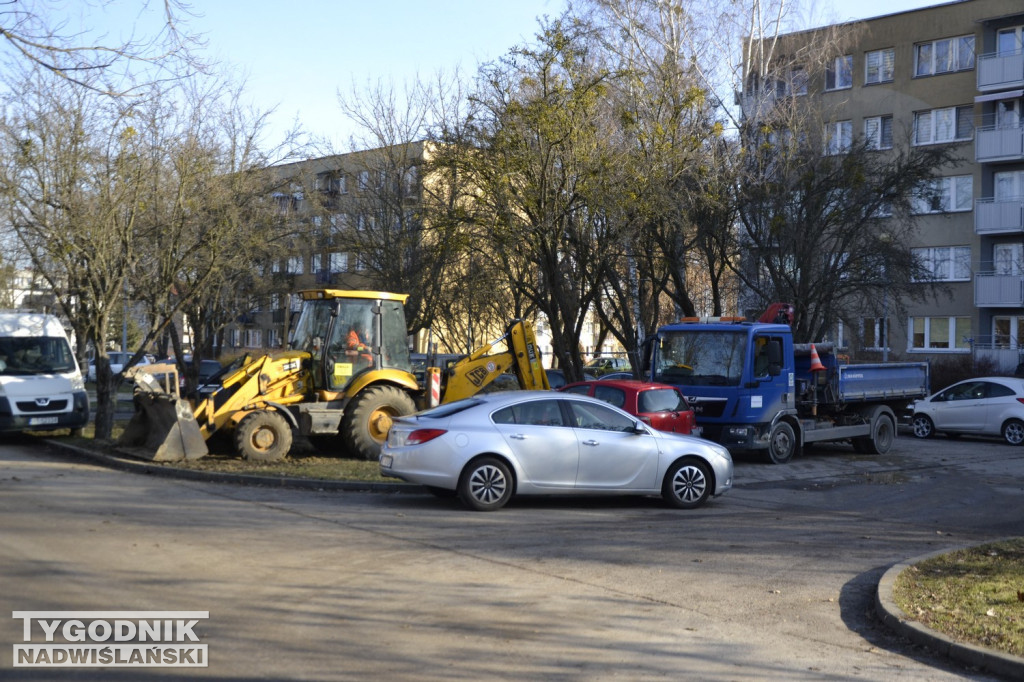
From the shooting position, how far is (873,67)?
43.4 metres

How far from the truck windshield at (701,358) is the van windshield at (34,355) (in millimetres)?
12491

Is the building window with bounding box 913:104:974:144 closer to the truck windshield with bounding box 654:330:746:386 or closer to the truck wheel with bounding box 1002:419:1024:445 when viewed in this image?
the truck wheel with bounding box 1002:419:1024:445

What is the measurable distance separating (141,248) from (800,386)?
13.6m

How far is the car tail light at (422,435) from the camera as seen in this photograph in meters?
12.5

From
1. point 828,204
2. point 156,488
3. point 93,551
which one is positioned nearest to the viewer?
point 93,551

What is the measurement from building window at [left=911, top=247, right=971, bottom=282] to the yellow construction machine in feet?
94.3

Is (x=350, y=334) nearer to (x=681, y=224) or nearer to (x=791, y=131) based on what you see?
(x=681, y=224)

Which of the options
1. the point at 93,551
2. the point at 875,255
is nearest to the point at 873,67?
the point at 875,255

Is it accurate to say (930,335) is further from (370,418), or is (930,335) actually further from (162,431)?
(162,431)

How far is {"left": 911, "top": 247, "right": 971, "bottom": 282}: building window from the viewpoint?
1647 inches

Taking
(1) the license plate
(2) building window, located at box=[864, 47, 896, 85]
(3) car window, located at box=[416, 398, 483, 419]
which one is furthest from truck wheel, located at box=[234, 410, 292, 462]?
(2) building window, located at box=[864, 47, 896, 85]

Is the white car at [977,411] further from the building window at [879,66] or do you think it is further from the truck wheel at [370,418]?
the building window at [879,66]

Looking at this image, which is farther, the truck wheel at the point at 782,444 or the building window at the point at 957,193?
the building window at the point at 957,193

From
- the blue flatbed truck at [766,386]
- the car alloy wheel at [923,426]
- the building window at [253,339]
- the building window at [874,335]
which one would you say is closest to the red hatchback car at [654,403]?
the blue flatbed truck at [766,386]
